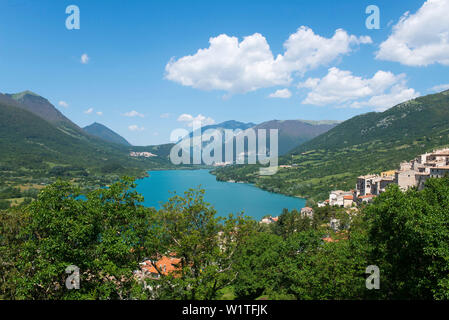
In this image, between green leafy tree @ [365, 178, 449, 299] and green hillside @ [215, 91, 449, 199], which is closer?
green leafy tree @ [365, 178, 449, 299]

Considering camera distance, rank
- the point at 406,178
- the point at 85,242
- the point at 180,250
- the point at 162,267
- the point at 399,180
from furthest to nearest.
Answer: the point at 399,180
the point at 406,178
the point at 162,267
the point at 180,250
the point at 85,242

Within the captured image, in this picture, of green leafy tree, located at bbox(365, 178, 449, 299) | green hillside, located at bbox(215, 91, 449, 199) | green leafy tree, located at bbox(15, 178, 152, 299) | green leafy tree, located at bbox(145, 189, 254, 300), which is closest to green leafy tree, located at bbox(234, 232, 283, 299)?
green leafy tree, located at bbox(145, 189, 254, 300)

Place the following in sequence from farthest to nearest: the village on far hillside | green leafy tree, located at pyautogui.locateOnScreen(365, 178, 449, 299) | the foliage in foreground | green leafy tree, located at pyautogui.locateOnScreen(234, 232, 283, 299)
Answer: the village on far hillside
green leafy tree, located at pyautogui.locateOnScreen(234, 232, 283, 299)
the foliage in foreground
green leafy tree, located at pyautogui.locateOnScreen(365, 178, 449, 299)

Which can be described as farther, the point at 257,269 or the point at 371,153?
the point at 371,153

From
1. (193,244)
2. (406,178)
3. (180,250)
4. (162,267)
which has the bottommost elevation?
(162,267)

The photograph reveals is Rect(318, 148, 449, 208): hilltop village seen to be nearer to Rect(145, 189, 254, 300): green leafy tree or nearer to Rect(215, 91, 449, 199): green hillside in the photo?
Rect(215, 91, 449, 199): green hillside

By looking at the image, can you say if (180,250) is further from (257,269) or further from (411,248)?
(411,248)

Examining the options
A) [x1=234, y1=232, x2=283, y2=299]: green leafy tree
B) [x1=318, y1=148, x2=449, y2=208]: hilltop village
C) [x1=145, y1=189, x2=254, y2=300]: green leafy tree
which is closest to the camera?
[x1=145, y1=189, x2=254, y2=300]: green leafy tree

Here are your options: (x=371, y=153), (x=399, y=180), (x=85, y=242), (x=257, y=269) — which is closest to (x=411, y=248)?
(x=257, y=269)

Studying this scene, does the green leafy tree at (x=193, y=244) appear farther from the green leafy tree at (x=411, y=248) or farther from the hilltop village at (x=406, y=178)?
the hilltop village at (x=406, y=178)

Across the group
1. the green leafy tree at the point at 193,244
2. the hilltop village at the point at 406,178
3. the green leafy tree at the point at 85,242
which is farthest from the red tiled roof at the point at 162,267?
the hilltop village at the point at 406,178
